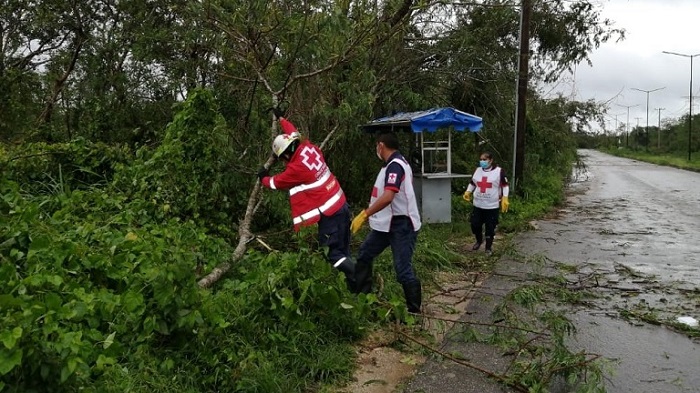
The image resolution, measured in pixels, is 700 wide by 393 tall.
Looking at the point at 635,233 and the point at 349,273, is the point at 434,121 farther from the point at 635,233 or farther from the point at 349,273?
the point at 349,273

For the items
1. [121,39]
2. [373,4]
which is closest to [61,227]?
[373,4]

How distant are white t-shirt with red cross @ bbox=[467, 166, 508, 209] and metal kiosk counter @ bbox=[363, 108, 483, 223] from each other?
1411 millimetres

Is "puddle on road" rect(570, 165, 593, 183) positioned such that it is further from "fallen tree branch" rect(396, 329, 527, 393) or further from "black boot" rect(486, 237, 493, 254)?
"fallen tree branch" rect(396, 329, 527, 393)

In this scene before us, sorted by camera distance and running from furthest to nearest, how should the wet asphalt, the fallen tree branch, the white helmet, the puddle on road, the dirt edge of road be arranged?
the puddle on road < the white helmet < the wet asphalt < the dirt edge of road < the fallen tree branch

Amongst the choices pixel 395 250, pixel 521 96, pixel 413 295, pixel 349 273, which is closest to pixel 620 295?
pixel 413 295

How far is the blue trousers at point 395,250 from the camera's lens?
520 cm

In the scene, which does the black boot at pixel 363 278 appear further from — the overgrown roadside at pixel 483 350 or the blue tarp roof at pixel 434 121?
the blue tarp roof at pixel 434 121

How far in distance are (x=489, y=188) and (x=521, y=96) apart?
6.50m

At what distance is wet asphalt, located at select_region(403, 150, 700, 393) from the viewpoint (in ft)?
13.5

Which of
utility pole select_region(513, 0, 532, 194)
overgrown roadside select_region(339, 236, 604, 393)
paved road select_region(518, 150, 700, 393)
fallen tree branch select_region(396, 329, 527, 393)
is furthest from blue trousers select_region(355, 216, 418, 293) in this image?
utility pole select_region(513, 0, 532, 194)

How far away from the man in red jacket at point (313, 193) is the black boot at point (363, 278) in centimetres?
5

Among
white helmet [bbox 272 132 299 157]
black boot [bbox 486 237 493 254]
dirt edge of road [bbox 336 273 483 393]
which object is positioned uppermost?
white helmet [bbox 272 132 299 157]

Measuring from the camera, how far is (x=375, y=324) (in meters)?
4.99

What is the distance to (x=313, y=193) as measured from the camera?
5.35m
